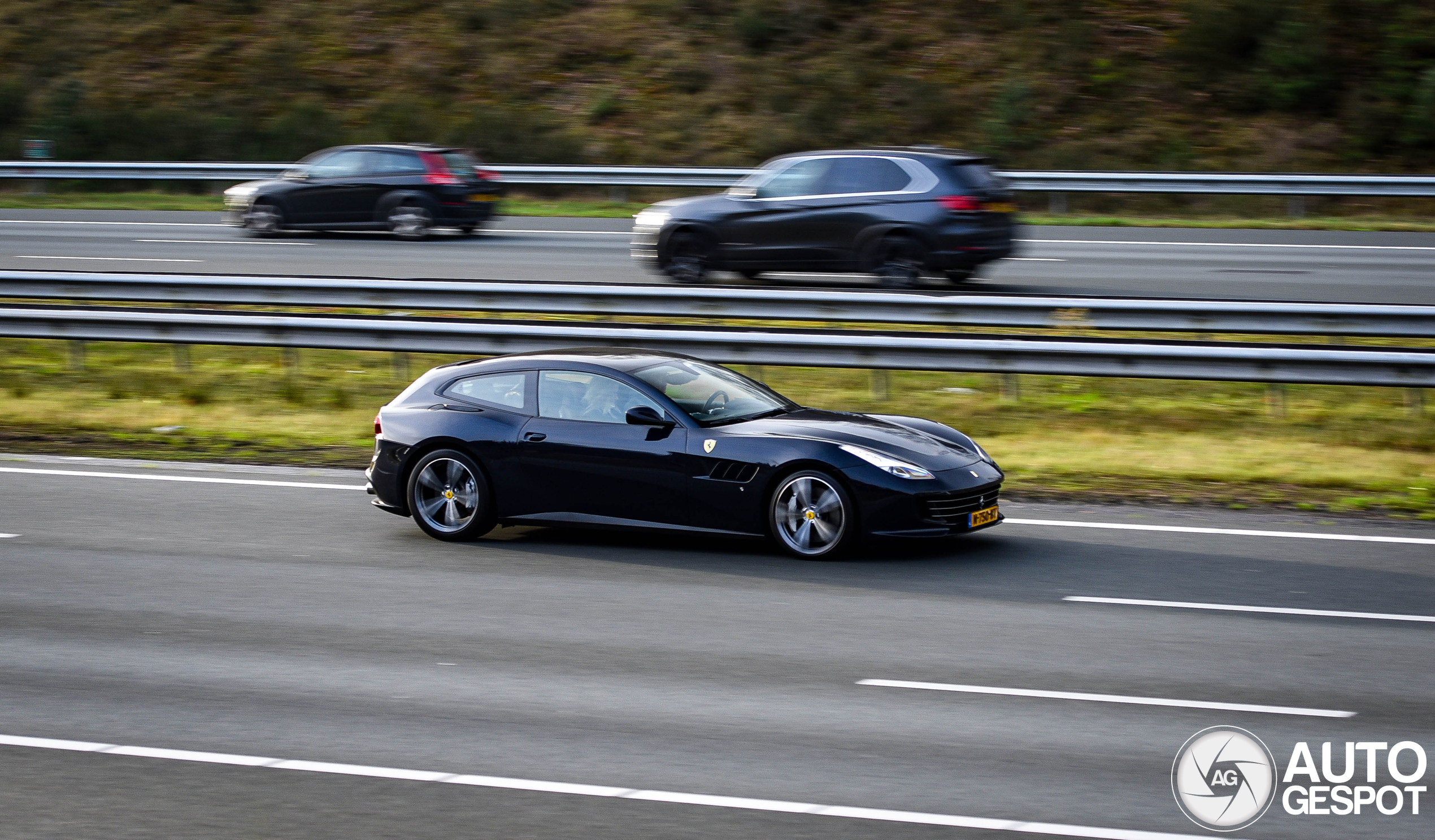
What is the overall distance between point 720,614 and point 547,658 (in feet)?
3.76

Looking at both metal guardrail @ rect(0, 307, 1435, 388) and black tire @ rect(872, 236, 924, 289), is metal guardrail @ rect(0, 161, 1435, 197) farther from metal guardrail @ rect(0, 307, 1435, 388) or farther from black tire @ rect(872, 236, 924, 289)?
metal guardrail @ rect(0, 307, 1435, 388)

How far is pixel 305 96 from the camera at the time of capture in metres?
34.6

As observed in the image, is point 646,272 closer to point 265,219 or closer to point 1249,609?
point 265,219

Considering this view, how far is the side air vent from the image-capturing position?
930 cm

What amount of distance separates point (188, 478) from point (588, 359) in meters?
4.07

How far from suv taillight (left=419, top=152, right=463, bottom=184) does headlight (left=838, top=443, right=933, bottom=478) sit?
628 inches

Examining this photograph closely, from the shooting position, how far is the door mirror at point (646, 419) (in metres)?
9.58

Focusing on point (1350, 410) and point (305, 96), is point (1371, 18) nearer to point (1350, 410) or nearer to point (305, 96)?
point (1350, 410)

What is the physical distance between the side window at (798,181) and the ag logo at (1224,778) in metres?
13.2

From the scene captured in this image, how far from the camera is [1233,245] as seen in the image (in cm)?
2225

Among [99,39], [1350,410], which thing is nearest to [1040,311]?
[1350,410]

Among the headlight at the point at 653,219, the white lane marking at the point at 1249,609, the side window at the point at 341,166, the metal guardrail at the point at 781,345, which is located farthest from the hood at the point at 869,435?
the side window at the point at 341,166

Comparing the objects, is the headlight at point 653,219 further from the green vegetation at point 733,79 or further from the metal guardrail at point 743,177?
the green vegetation at point 733,79

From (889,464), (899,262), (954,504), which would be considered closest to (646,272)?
(899,262)
